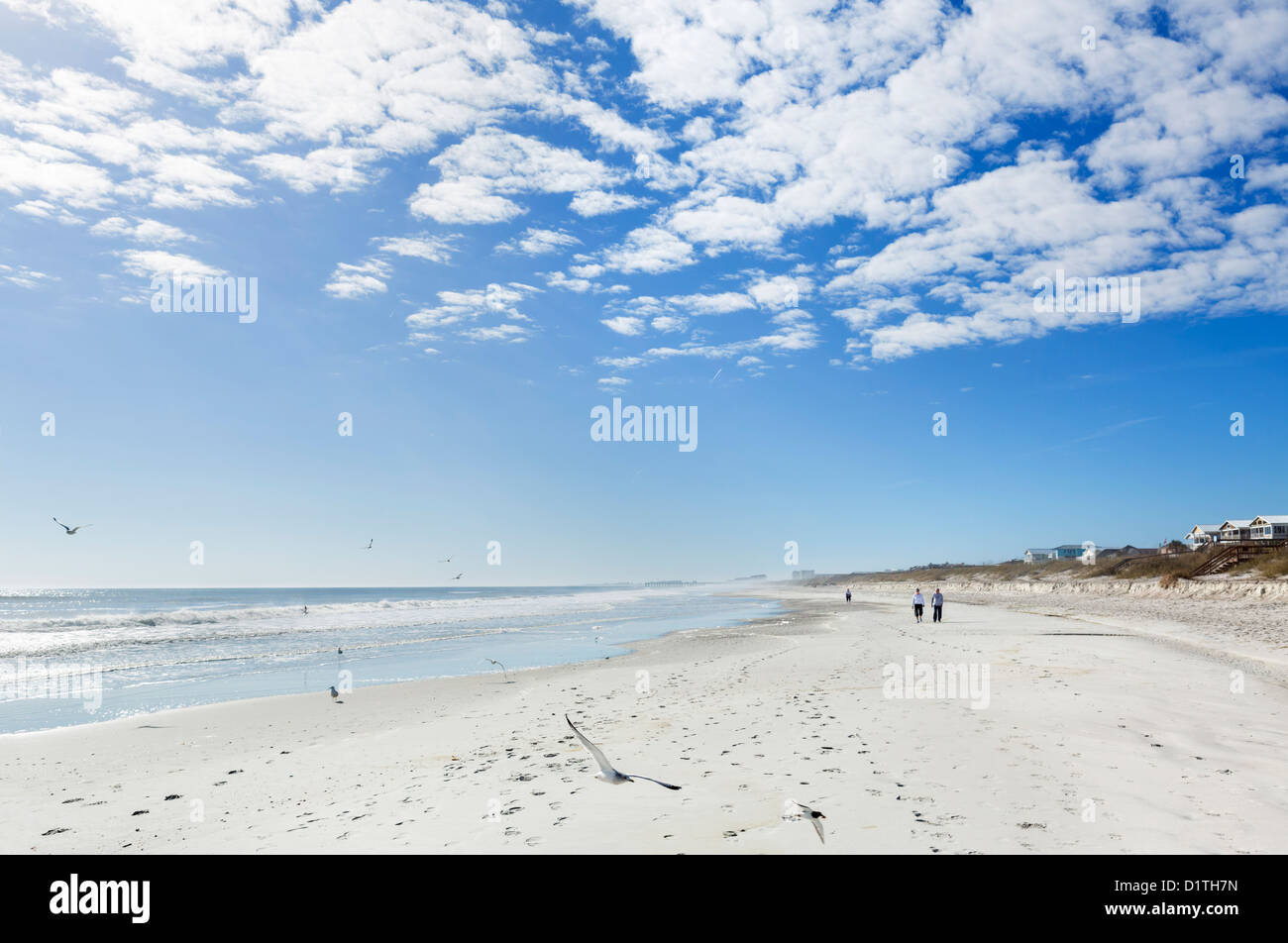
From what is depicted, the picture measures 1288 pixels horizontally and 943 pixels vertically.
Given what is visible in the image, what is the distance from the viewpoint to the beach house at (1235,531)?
318 feet

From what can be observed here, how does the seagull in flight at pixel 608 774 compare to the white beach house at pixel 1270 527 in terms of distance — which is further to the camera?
the white beach house at pixel 1270 527

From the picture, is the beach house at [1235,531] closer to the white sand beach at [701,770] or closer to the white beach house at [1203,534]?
the white beach house at [1203,534]

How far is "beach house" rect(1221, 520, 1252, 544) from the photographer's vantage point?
9695 cm

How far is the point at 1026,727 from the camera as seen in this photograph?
10.9 meters

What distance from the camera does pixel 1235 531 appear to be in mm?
100750

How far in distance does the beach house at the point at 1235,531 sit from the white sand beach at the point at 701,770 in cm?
10665

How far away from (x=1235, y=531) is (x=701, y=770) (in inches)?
5121

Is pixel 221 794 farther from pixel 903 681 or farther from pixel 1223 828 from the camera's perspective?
pixel 903 681
